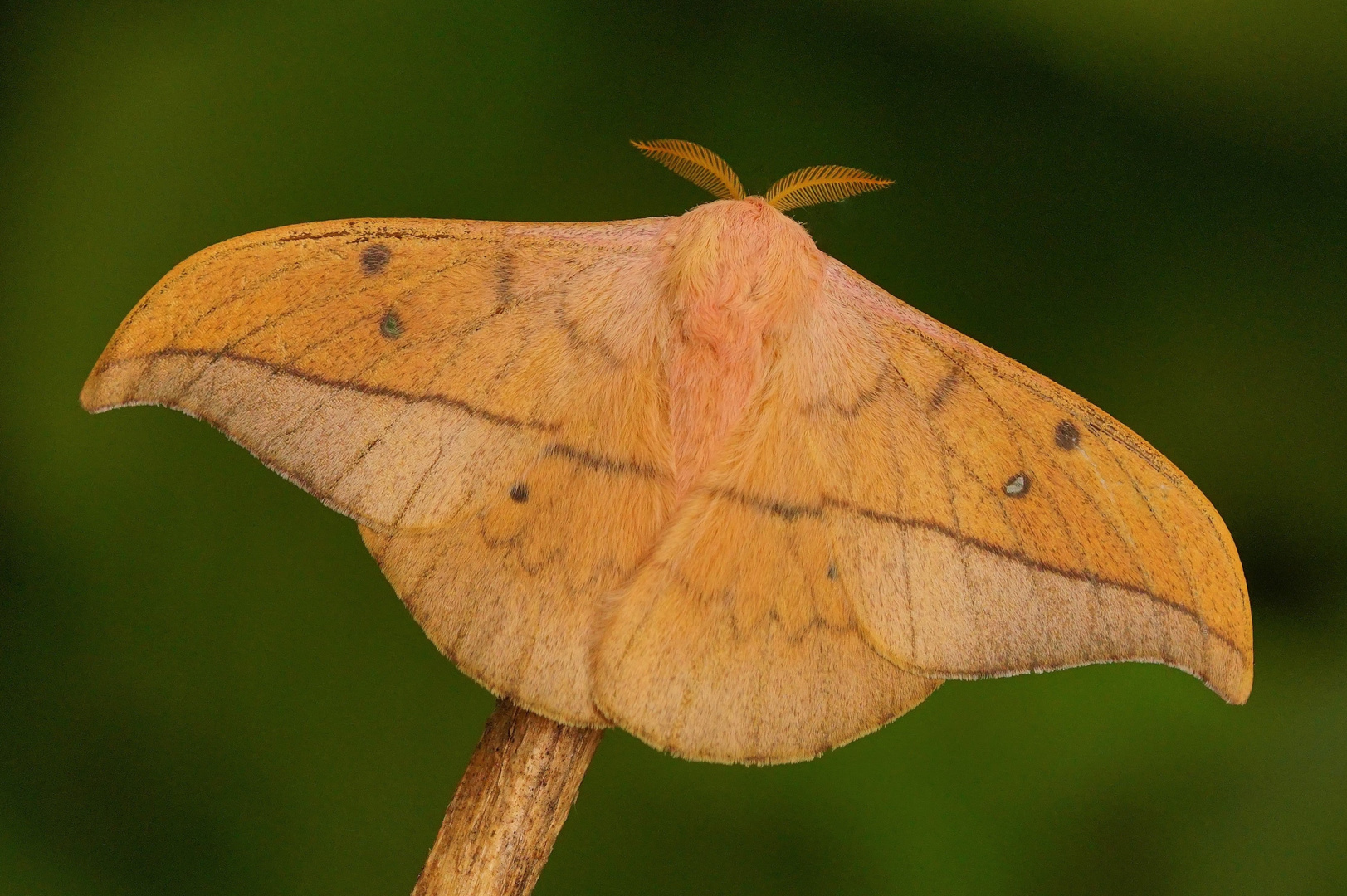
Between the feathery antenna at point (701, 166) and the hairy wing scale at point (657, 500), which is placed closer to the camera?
the hairy wing scale at point (657, 500)

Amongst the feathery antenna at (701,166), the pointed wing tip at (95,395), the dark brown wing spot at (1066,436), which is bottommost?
the pointed wing tip at (95,395)

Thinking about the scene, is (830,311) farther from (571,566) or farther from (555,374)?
(571,566)

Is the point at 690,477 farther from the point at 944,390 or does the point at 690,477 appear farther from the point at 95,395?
the point at 95,395

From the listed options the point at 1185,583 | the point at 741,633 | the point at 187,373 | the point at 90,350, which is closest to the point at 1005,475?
the point at 1185,583

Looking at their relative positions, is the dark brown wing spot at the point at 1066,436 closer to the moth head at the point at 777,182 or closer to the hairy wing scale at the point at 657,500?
the hairy wing scale at the point at 657,500

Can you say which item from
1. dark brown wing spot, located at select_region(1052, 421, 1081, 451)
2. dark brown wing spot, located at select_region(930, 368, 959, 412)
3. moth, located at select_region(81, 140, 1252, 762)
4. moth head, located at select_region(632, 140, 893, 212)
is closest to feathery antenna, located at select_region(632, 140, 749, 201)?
moth head, located at select_region(632, 140, 893, 212)

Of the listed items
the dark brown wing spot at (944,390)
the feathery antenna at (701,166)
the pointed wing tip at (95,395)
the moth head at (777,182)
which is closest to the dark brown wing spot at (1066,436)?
the dark brown wing spot at (944,390)

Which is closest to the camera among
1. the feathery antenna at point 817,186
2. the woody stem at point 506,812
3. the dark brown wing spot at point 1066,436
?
the woody stem at point 506,812
